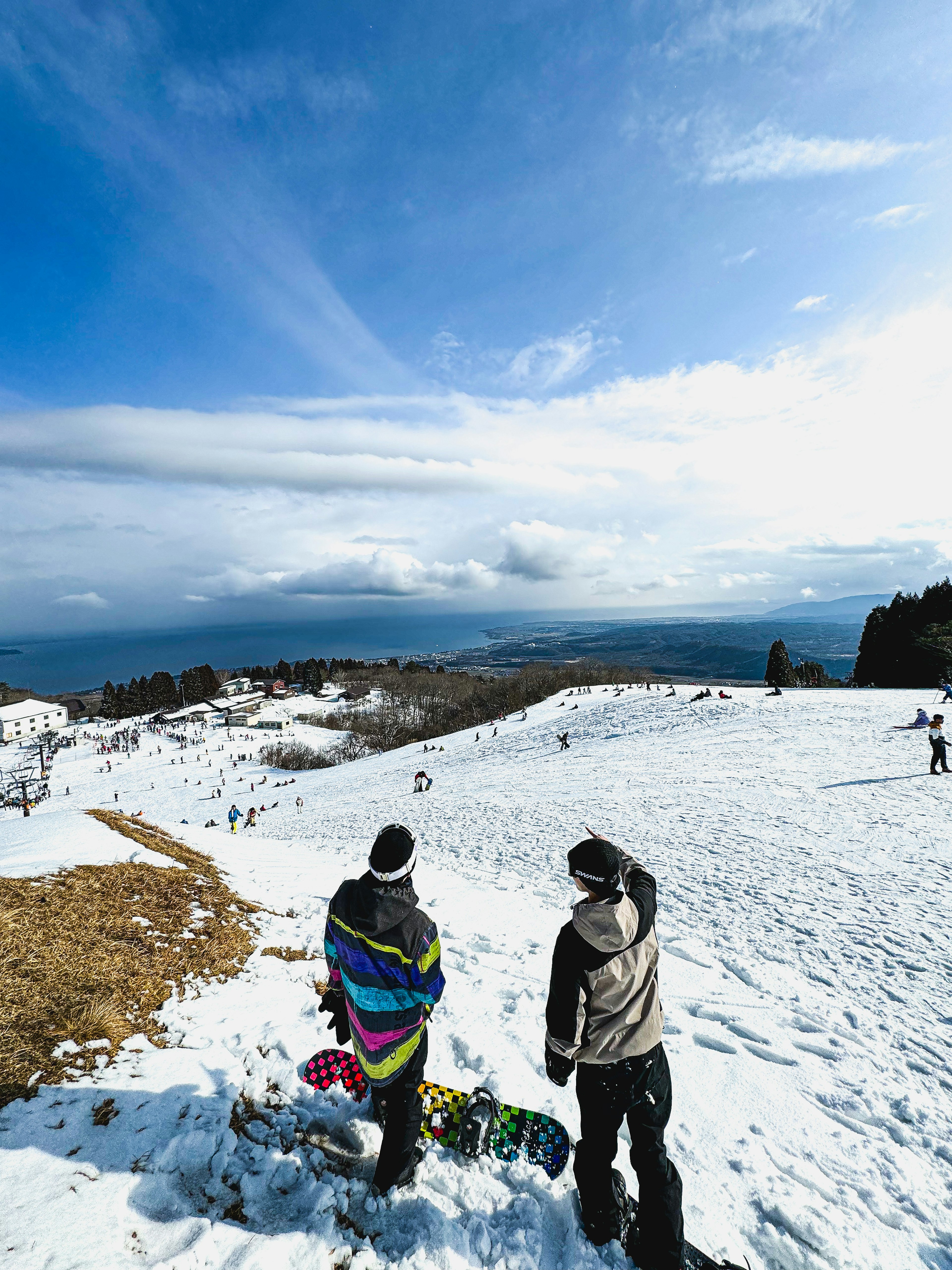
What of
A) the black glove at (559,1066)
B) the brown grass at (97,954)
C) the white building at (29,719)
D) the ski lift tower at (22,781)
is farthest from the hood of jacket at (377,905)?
the white building at (29,719)

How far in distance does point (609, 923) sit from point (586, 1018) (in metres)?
0.66

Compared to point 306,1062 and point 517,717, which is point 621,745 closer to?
point 517,717

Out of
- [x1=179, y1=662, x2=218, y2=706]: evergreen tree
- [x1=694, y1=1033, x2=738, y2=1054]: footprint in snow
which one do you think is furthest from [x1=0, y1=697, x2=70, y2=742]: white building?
[x1=694, y1=1033, x2=738, y2=1054]: footprint in snow

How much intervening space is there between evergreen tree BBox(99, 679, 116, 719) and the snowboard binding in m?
136

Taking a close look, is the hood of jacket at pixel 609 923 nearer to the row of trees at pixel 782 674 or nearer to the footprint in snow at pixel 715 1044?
the footprint in snow at pixel 715 1044

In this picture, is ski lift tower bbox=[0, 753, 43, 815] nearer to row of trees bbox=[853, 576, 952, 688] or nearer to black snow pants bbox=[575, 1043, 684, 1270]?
black snow pants bbox=[575, 1043, 684, 1270]

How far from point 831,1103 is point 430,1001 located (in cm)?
405

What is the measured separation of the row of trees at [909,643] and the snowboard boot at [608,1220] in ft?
176

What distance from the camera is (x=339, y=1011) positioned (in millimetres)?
3568

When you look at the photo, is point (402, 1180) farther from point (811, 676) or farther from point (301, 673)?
point (301, 673)

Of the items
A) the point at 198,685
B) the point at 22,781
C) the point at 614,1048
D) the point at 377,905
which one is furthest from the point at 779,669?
the point at 198,685

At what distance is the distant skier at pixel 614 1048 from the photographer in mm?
2881

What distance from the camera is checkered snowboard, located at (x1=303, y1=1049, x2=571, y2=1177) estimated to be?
357 cm

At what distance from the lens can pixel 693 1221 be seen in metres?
3.31
